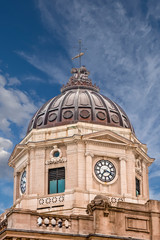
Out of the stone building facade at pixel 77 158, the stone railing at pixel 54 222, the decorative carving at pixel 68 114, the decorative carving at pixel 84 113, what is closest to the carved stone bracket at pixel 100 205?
the stone railing at pixel 54 222

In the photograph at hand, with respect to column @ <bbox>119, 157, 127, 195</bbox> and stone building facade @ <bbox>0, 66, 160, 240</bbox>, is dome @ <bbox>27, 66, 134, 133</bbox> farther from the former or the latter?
column @ <bbox>119, 157, 127, 195</bbox>

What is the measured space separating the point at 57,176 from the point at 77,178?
7.01 feet

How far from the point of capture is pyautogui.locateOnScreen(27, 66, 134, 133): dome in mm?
52906

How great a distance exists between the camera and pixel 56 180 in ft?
162

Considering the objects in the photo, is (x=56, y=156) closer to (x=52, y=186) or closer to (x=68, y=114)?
(x=52, y=186)

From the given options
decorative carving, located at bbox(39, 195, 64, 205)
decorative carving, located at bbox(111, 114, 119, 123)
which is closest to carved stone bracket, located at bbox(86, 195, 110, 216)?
decorative carving, located at bbox(39, 195, 64, 205)

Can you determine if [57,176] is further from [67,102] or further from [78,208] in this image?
[67,102]

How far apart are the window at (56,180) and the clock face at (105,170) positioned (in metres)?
2.99

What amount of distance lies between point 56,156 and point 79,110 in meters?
5.27

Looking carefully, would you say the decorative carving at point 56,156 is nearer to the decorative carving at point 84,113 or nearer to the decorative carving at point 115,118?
the decorative carving at point 84,113

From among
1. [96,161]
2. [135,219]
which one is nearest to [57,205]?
[96,161]

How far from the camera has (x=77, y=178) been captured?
48.5 metres

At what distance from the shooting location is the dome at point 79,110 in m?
52.9

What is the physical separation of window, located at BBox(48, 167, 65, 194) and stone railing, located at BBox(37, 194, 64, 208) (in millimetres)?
915
